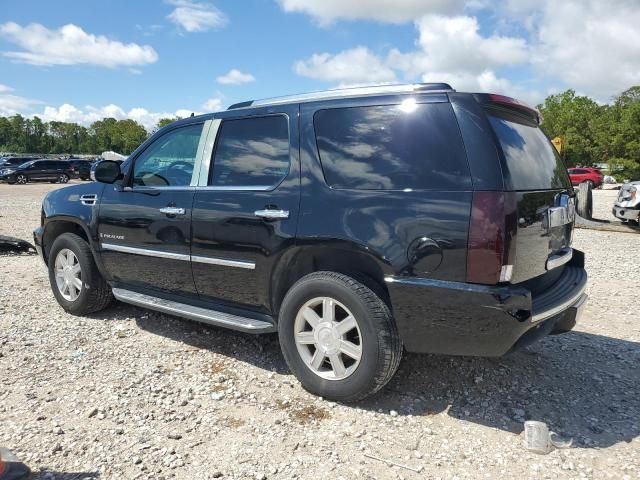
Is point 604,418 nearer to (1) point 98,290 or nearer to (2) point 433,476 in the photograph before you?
(2) point 433,476

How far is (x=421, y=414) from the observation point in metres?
3.26

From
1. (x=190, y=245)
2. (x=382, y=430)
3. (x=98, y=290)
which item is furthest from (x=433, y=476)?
(x=98, y=290)

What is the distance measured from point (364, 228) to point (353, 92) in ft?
3.02

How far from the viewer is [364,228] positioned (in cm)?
311

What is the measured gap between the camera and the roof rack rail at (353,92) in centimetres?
308

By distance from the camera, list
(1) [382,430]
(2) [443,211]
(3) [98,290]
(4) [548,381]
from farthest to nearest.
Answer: (3) [98,290] → (4) [548,381] → (1) [382,430] → (2) [443,211]

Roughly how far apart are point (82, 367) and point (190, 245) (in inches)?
47.1

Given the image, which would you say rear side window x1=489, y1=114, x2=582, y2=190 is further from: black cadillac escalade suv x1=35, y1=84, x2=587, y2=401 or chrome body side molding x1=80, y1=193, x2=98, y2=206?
chrome body side molding x1=80, y1=193, x2=98, y2=206

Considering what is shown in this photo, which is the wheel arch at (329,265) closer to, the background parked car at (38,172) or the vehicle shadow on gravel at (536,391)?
the vehicle shadow on gravel at (536,391)

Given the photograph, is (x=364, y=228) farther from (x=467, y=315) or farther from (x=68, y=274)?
(x=68, y=274)

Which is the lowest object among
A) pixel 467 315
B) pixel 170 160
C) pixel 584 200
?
pixel 467 315

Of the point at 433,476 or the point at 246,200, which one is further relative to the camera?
the point at 246,200

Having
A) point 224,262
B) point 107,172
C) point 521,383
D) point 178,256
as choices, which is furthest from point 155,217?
point 521,383

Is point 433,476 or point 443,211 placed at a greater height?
point 443,211
